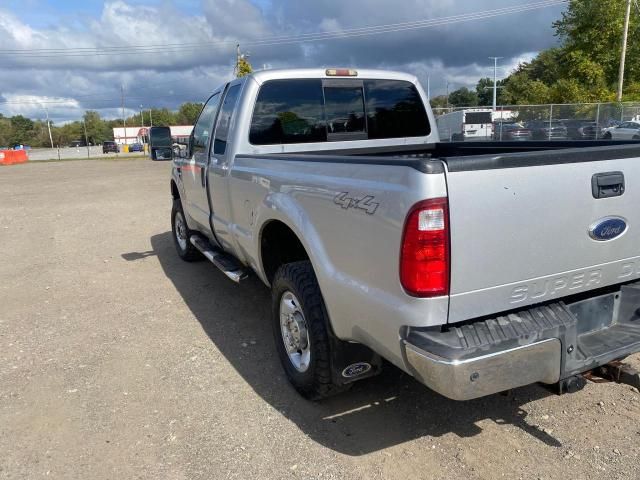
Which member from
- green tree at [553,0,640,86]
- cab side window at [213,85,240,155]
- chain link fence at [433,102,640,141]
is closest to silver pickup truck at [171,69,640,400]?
cab side window at [213,85,240,155]

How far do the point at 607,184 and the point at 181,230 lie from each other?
18.6ft

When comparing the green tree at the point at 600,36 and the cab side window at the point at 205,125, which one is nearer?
the cab side window at the point at 205,125

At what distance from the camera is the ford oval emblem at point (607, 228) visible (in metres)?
2.49

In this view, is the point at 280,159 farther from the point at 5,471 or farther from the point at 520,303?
the point at 5,471

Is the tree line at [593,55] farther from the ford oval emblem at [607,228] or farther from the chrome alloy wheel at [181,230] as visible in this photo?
the ford oval emblem at [607,228]

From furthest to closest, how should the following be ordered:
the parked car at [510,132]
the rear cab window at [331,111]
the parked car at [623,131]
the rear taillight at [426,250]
Answer: the parked car at [510,132], the parked car at [623,131], the rear cab window at [331,111], the rear taillight at [426,250]

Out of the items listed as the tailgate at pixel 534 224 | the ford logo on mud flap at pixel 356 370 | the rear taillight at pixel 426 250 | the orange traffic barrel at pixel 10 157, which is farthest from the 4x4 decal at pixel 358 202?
the orange traffic barrel at pixel 10 157

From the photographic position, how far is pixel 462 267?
225 centimetres

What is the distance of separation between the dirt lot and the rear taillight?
111 cm

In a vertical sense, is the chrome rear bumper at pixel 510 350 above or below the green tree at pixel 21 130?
below

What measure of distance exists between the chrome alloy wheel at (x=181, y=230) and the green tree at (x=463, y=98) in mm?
122235

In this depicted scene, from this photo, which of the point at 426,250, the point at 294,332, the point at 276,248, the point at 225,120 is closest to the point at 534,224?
the point at 426,250

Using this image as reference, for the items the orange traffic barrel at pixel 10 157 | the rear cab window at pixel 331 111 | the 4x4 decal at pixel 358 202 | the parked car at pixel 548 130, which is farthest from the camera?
the orange traffic barrel at pixel 10 157

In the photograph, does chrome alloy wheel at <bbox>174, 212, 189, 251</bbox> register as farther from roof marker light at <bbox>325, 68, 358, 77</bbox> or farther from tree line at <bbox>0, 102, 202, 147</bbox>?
tree line at <bbox>0, 102, 202, 147</bbox>
